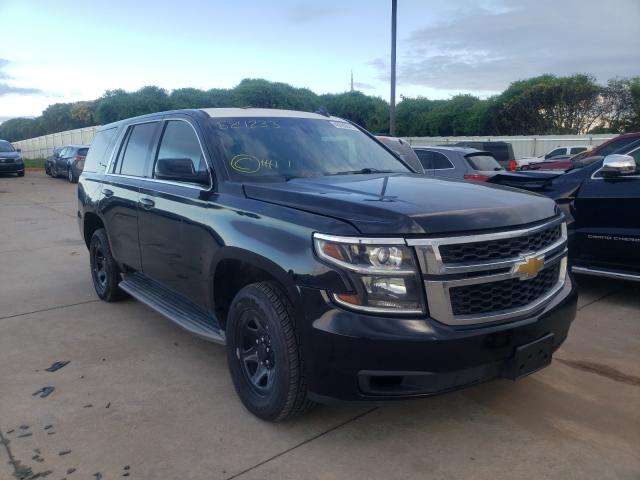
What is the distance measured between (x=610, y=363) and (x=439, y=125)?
42.6 meters

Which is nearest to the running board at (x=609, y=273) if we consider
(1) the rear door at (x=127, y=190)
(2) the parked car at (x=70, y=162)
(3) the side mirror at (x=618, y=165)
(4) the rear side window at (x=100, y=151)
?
(3) the side mirror at (x=618, y=165)

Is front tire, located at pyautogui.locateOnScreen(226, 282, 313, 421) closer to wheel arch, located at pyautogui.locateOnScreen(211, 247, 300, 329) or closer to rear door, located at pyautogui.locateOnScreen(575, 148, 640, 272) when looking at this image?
wheel arch, located at pyautogui.locateOnScreen(211, 247, 300, 329)

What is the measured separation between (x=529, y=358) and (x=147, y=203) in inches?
121

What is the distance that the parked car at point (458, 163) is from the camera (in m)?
10.8

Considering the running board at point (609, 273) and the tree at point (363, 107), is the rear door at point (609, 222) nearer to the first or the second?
the running board at point (609, 273)

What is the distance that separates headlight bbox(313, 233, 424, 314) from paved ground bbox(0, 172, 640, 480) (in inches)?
33.8

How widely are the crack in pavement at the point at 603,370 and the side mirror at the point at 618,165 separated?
1.89 m

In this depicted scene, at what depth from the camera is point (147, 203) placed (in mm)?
4625

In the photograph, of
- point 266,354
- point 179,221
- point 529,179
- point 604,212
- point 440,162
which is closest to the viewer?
point 266,354

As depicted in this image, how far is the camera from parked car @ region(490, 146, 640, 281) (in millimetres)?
5383

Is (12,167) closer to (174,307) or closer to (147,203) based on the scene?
(147,203)

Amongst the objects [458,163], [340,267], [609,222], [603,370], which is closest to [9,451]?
[340,267]

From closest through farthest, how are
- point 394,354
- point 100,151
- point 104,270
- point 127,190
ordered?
1. point 394,354
2. point 127,190
3. point 104,270
4. point 100,151

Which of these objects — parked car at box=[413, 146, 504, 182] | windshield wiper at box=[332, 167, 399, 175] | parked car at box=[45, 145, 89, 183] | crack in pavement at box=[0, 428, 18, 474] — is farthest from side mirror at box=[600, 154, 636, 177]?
parked car at box=[45, 145, 89, 183]
